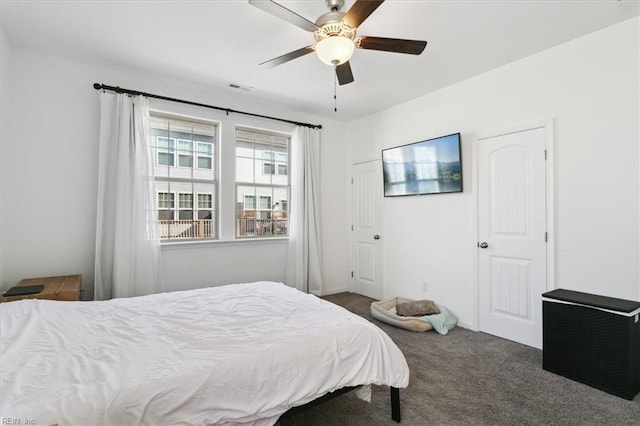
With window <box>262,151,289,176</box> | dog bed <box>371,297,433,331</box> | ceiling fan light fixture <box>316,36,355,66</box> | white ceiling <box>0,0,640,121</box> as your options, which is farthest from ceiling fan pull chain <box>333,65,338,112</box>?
dog bed <box>371,297,433,331</box>

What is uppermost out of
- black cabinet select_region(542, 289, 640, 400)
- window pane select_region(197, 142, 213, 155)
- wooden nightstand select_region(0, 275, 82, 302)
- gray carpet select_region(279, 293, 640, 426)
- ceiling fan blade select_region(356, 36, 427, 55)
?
ceiling fan blade select_region(356, 36, 427, 55)

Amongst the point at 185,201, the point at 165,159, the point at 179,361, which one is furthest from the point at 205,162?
the point at 179,361

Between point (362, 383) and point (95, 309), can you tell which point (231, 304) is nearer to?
point (95, 309)

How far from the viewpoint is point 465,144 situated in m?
3.56

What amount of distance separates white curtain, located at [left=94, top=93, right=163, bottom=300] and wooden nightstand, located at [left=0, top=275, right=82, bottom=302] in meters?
0.29

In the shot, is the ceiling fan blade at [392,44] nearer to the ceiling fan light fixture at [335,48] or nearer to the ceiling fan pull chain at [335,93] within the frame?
the ceiling fan light fixture at [335,48]

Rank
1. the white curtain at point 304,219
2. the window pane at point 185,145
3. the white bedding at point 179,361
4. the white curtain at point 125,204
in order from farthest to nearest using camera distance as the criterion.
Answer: the white curtain at point 304,219
the window pane at point 185,145
the white curtain at point 125,204
the white bedding at point 179,361

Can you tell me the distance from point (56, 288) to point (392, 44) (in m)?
3.27

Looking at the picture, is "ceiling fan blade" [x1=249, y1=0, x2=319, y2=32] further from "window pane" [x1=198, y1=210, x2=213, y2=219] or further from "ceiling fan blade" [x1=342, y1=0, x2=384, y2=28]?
"window pane" [x1=198, y1=210, x2=213, y2=219]

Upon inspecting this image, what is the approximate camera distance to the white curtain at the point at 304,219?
4406 mm

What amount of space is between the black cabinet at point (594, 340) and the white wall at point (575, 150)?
0.38m

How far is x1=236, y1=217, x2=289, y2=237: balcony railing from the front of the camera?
4.22 meters

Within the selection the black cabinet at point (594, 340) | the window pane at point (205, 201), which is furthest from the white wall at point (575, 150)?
the window pane at point (205, 201)

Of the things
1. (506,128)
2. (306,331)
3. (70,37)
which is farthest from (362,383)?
(70,37)
